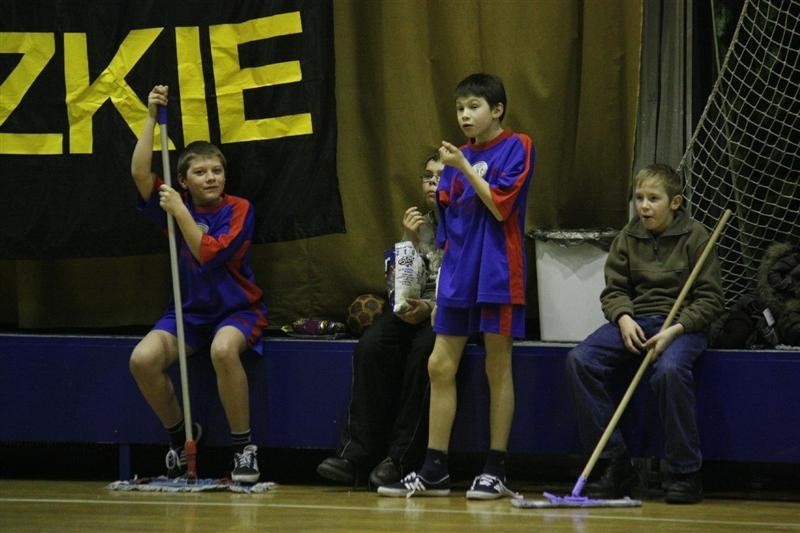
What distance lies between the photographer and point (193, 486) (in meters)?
4.22

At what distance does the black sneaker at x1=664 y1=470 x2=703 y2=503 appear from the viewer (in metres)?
3.94

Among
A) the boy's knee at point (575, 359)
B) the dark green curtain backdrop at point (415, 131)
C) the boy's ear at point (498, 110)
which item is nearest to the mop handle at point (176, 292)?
the dark green curtain backdrop at point (415, 131)

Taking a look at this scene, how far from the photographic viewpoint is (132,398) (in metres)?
4.56

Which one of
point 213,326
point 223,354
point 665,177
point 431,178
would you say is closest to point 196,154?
point 213,326

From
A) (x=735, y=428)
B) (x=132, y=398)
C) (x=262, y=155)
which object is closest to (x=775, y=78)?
(x=735, y=428)

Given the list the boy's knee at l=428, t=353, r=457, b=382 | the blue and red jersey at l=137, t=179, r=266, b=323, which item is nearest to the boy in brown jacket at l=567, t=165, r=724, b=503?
the boy's knee at l=428, t=353, r=457, b=382

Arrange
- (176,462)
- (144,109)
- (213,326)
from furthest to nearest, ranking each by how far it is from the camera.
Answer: (144,109)
(213,326)
(176,462)

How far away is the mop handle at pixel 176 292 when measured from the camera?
4.29 meters

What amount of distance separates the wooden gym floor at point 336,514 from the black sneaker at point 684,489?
0.11 feet

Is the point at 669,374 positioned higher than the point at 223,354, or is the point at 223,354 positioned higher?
the point at 223,354

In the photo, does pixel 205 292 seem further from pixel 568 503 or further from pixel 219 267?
pixel 568 503

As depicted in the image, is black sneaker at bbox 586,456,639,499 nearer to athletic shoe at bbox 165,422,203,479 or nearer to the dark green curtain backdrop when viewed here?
the dark green curtain backdrop

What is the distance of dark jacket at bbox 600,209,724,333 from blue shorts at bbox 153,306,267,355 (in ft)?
4.00

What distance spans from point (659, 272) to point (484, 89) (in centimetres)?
84
